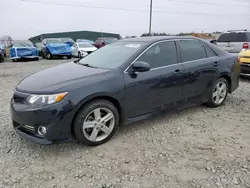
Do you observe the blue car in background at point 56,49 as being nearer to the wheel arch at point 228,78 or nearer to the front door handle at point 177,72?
the wheel arch at point 228,78

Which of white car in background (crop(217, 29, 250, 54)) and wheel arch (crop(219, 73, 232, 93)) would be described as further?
white car in background (crop(217, 29, 250, 54))

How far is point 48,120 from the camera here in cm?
261

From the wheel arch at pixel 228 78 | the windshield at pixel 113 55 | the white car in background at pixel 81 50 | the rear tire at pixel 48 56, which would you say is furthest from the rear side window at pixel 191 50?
the rear tire at pixel 48 56

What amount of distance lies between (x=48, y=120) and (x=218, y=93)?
3.39 metres

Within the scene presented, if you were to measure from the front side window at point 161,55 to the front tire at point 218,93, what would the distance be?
1197mm

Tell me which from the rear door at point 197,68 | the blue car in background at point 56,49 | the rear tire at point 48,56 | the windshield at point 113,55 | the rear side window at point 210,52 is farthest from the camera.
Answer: the rear tire at point 48,56

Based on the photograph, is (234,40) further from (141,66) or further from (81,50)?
(81,50)

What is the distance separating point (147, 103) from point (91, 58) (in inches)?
54.5

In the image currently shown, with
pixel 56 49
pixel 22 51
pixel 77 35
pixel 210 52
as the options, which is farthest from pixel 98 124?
pixel 77 35

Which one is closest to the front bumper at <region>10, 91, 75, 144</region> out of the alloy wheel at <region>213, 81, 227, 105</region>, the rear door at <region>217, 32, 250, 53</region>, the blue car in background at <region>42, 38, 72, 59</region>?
the alloy wheel at <region>213, 81, 227, 105</region>

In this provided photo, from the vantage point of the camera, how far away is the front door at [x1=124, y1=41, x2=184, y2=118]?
3176 millimetres

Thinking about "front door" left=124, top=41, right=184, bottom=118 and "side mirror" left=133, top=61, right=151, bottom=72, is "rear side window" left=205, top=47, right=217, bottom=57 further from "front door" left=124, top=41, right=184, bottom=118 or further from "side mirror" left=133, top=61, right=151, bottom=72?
"side mirror" left=133, top=61, right=151, bottom=72

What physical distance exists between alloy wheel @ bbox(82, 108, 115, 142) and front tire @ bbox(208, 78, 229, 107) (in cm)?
227

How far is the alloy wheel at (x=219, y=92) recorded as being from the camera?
14.2 feet
